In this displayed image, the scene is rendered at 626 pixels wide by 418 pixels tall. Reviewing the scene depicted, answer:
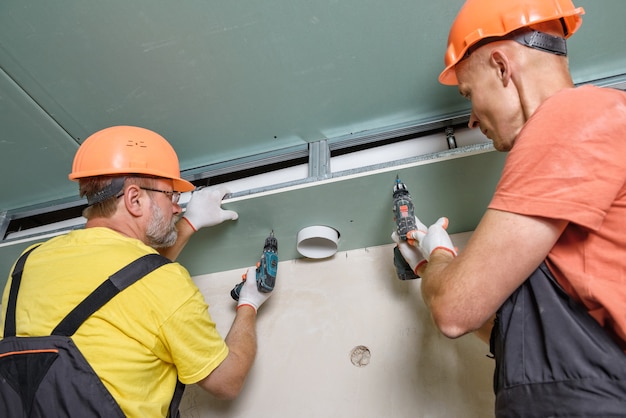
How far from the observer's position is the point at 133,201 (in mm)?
1163

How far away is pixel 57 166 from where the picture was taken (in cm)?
163

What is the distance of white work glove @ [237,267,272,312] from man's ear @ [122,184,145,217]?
1.51ft

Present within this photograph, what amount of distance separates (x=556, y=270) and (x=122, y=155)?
1.18 metres

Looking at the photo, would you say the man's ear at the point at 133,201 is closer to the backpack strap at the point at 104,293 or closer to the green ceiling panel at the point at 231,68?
the backpack strap at the point at 104,293

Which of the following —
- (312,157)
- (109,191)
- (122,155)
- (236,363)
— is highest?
(312,157)

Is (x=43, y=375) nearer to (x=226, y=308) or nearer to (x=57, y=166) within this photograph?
(x=226, y=308)

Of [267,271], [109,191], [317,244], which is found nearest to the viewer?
[109,191]

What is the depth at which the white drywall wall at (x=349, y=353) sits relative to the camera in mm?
1154

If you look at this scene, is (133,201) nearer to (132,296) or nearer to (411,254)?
(132,296)

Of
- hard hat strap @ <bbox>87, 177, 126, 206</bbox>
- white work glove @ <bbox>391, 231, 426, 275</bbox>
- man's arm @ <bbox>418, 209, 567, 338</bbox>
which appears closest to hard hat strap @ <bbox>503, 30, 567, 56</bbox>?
man's arm @ <bbox>418, 209, 567, 338</bbox>

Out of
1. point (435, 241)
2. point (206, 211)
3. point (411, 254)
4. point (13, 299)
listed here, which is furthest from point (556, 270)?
point (13, 299)

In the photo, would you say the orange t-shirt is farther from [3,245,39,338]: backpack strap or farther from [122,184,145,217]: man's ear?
[3,245,39,338]: backpack strap

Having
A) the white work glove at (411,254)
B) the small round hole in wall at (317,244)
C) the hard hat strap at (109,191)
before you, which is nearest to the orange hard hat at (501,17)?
the white work glove at (411,254)

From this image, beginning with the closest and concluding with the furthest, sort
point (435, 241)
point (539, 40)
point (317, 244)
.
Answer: point (539, 40), point (435, 241), point (317, 244)
